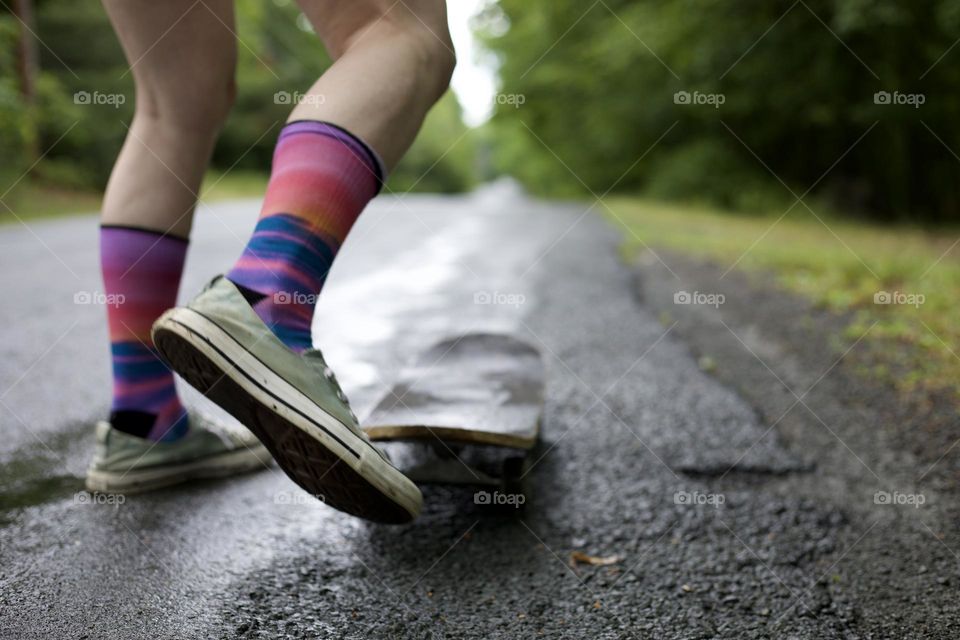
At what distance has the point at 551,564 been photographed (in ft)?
4.33

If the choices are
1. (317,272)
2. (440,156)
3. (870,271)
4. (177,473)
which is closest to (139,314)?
(177,473)

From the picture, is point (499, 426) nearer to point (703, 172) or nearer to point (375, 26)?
point (375, 26)

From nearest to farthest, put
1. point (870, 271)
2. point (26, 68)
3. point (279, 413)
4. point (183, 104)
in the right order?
point (279, 413)
point (183, 104)
point (870, 271)
point (26, 68)

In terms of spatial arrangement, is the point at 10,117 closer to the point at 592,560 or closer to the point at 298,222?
the point at 298,222

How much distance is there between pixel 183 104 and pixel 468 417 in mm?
875

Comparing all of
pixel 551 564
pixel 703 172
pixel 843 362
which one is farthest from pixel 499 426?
pixel 703 172

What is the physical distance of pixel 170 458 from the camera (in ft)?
5.25

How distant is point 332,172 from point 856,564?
115 cm

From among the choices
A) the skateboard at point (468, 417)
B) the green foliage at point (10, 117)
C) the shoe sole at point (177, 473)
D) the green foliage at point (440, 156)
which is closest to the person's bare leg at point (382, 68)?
the skateboard at point (468, 417)

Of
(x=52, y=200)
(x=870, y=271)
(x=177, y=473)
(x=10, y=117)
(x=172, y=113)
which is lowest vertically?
(x=177, y=473)

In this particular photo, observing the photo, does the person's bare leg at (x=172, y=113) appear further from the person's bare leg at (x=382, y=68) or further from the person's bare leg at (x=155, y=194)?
the person's bare leg at (x=382, y=68)

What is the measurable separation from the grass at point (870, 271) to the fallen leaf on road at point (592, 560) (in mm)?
1550

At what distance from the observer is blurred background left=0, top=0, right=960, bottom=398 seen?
6191 millimetres

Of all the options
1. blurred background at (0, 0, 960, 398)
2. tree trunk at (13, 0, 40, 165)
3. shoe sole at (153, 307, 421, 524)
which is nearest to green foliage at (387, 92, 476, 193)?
blurred background at (0, 0, 960, 398)
